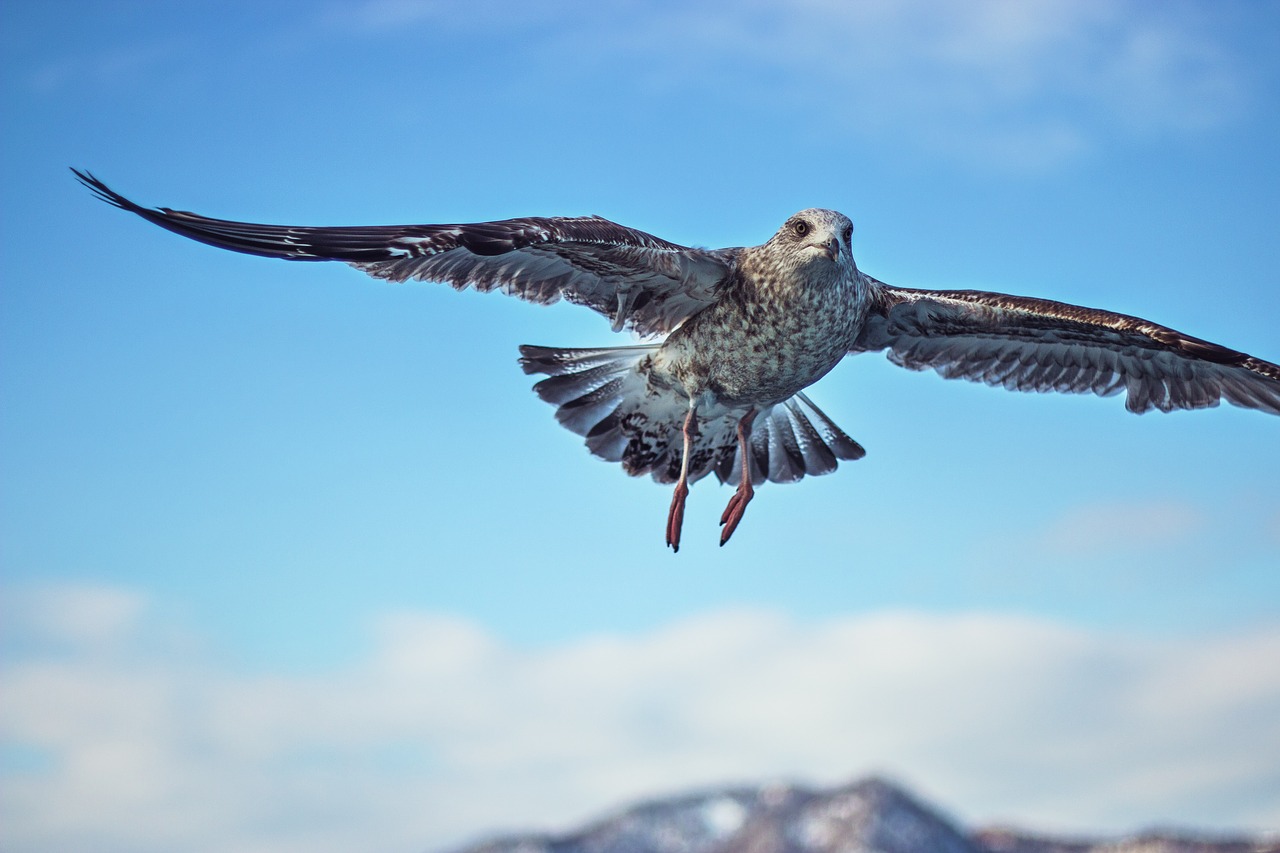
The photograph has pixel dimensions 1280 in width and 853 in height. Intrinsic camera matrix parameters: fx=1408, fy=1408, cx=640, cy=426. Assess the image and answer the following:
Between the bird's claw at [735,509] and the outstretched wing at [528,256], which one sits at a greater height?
the outstretched wing at [528,256]

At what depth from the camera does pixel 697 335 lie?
10.4m

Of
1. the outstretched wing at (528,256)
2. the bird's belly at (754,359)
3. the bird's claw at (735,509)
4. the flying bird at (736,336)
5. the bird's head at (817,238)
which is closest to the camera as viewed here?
the outstretched wing at (528,256)

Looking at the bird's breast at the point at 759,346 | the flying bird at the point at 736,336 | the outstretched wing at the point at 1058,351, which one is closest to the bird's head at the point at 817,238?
the flying bird at the point at 736,336

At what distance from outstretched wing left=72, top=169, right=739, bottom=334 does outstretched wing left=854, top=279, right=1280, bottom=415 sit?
1.68 meters

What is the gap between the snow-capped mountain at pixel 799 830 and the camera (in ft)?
118

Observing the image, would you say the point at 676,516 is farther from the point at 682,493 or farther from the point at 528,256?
the point at 528,256

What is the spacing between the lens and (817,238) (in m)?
9.58

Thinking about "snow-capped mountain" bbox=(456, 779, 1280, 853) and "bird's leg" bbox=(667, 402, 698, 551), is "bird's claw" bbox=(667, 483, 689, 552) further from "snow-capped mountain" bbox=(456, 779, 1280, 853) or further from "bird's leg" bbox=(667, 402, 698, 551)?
"snow-capped mountain" bbox=(456, 779, 1280, 853)

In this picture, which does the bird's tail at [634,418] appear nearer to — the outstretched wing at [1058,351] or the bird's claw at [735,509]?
the bird's claw at [735,509]

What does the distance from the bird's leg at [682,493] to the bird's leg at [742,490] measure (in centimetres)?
36

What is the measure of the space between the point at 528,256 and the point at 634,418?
2.04m

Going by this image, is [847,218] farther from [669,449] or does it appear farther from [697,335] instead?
[669,449]

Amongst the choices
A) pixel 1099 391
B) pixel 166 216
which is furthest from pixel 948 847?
pixel 166 216

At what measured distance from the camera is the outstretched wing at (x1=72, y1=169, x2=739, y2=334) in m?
8.71
